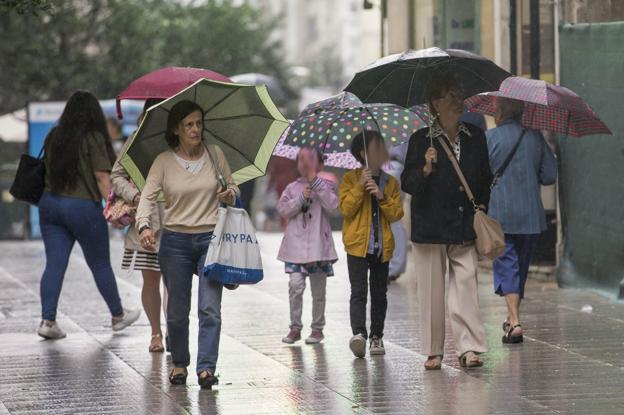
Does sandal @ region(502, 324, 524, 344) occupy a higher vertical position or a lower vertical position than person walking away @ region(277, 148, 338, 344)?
lower

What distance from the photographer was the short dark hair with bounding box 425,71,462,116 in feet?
31.6

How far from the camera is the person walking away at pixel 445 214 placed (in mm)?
9609

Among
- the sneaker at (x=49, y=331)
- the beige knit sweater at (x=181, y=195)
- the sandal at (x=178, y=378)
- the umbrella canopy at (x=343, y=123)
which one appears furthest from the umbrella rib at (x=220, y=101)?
the sneaker at (x=49, y=331)

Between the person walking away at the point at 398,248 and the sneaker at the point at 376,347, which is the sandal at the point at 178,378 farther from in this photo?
the person walking away at the point at 398,248

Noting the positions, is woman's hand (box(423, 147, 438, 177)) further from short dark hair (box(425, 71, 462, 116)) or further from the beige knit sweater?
the beige knit sweater

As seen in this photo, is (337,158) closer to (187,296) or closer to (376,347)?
(376,347)

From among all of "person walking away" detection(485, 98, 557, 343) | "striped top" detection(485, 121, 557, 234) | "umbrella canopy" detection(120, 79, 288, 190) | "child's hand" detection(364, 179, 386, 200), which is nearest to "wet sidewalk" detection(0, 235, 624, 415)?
"person walking away" detection(485, 98, 557, 343)

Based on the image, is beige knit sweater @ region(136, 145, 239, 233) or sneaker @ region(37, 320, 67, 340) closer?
beige knit sweater @ region(136, 145, 239, 233)

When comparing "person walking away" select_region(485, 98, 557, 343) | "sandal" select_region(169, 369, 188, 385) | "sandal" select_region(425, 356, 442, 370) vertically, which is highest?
"person walking away" select_region(485, 98, 557, 343)

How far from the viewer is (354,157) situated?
10797mm

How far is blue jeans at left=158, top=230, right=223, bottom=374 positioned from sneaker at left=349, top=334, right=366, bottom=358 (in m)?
1.35

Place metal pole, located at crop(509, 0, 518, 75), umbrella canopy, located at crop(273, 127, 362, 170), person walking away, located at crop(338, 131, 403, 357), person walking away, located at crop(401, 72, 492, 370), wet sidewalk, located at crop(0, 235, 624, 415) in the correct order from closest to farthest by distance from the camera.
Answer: wet sidewalk, located at crop(0, 235, 624, 415) < person walking away, located at crop(401, 72, 492, 370) < person walking away, located at crop(338, 131, 403, 357) < umbrella canopy, located at crop(273, 127, 362, 170) < metal pole, located at crop(509, 0, 518, 75)

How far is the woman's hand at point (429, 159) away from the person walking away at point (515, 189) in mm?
1831

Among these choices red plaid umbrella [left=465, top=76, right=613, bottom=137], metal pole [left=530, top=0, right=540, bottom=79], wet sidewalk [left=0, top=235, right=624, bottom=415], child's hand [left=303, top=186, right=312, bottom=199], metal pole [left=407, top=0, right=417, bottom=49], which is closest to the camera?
wet sidewalk [left=0, top=235, right=624, bottom=415]
